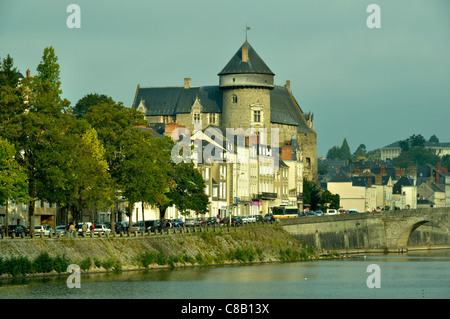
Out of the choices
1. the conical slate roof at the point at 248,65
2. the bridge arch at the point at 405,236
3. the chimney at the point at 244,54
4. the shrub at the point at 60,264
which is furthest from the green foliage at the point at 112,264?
the chimney at the point at 244,54

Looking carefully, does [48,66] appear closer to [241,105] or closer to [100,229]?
[100,229]

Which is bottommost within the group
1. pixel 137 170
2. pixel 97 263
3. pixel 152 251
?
pixel 97 263

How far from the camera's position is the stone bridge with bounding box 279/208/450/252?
12144 cm

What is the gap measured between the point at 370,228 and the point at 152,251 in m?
40.1

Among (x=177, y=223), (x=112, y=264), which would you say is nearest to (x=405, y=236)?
(x=177, y=223)

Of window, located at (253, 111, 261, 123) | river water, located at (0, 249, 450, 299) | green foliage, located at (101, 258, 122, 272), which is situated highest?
window, located at (253, 111, 261, 123)

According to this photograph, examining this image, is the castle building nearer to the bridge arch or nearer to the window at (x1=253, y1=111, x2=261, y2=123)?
the window at (x1=253, y1=111, x2=261, y2=123)

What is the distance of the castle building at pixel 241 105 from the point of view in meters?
173

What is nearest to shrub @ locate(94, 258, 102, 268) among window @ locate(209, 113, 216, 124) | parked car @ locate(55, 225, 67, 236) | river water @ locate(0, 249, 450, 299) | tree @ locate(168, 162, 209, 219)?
river water @ locate(0, 249, 450, 299)

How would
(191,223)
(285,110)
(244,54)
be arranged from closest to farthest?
(191,223)
(244,54)
(285,110)

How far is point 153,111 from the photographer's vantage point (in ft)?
599

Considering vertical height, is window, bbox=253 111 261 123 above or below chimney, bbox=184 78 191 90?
below

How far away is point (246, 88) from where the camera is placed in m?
173

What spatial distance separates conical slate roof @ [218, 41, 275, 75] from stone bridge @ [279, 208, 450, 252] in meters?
51.2
